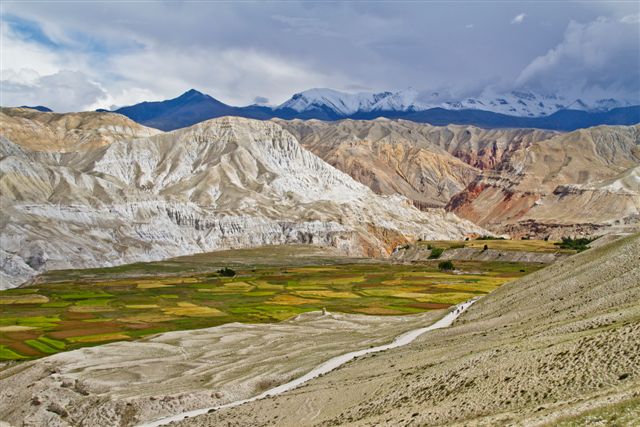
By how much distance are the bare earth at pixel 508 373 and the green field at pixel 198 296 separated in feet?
129

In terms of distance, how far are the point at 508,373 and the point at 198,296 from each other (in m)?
97.5

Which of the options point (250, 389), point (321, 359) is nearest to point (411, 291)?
point (321, 359)

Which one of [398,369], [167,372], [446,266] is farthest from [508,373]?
[446,266]

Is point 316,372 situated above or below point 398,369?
below

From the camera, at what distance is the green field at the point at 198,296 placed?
90750 millimetres

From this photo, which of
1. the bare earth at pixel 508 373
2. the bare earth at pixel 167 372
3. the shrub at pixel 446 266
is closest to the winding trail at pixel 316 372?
the bare earth at pixel 167 372

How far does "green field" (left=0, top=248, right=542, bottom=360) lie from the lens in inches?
3573

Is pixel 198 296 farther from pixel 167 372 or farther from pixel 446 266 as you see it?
pixel 446 266

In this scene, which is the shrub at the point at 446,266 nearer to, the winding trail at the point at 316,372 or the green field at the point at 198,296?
the green field at the point at 198,296

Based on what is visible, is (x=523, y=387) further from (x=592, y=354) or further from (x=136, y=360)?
(x=136, y=360)

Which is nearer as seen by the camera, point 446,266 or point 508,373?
point 508,373

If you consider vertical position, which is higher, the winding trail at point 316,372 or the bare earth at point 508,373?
the bare earth at point 508,373

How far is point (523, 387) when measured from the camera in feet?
114

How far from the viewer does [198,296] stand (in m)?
129
